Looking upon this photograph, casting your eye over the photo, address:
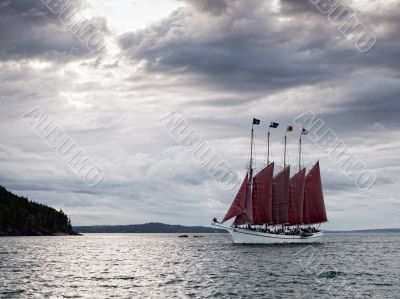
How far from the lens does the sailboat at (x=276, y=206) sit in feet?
424

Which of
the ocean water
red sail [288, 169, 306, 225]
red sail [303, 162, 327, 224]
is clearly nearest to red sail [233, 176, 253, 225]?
red sail [288, 169, 306, 225]

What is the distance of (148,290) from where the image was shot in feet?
179

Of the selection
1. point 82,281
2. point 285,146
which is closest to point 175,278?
point 82,281

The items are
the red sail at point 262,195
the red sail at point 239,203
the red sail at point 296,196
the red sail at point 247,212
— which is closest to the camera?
the red sail at point 239,203

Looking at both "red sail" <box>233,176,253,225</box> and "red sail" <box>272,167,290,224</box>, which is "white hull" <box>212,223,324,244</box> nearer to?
"red sail" <box>233,176,253,225</box>

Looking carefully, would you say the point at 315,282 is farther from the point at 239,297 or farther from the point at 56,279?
the point at 56,279

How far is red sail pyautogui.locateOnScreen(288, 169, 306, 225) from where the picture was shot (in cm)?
13888

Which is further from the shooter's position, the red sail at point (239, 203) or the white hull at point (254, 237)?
the white hull at point (254, 237)

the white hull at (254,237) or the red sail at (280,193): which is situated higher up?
the red sail at (280,193)

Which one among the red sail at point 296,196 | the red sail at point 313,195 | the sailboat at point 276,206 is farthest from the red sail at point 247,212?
the red sail at point 313,195

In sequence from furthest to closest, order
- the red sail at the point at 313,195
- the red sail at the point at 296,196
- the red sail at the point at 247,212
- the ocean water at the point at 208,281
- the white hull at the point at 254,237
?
1. the red sail at the point at 313,195
2. the red sail at the point at 296,196
3. the white hull at the point at 254,237
4. the red sail at the point at 247,212
5. the ocean water at the point at 208,281

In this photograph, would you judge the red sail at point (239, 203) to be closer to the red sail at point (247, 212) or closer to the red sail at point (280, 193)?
the red sail at point (247, 212)

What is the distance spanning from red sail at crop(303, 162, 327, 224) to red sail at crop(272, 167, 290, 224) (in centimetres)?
773

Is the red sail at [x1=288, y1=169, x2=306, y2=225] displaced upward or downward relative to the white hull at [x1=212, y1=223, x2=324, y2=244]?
upward
